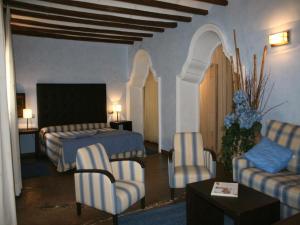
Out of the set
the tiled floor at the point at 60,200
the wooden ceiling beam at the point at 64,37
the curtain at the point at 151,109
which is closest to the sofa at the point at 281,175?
the tiled floor at the point at 60,200

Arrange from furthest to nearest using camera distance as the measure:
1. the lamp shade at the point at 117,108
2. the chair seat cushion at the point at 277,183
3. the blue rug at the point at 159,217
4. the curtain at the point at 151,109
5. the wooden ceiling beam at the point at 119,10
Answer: the curtain at the point at 151,109
the lamp shade at the point at 117,108
the wooden ceiling beam at the point at 119,10
the blue rug at the point at 159,217
the chair seat cushion at the point at 277,183

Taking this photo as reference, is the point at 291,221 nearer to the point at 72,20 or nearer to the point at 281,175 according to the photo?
the point at 281,175

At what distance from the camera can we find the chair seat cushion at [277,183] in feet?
8.16

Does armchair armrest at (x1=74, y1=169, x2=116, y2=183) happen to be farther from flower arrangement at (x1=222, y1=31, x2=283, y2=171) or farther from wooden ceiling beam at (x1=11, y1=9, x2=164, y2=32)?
wooden ceiling beam at (x1=11, y1=9, x2=164, y2=32)

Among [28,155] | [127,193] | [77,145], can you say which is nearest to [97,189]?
[127,193]

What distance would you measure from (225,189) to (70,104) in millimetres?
5079

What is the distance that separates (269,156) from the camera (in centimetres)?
303

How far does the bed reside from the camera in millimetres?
5270

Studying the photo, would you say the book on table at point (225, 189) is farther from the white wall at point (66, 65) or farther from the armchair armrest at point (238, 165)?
the white wall at point (66, 65)

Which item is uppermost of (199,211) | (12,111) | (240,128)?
(12,111)

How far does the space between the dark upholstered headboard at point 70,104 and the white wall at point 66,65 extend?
18 centimetres

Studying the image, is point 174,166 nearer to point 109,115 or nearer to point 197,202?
point 197,202

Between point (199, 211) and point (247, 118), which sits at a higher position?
point (247, 118)

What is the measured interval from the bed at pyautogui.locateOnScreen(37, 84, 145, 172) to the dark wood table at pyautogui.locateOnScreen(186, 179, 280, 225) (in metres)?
2.81
